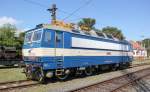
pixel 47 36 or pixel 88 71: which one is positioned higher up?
pixel 47 36

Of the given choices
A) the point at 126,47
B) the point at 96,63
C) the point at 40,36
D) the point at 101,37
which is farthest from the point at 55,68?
the point at 126,47

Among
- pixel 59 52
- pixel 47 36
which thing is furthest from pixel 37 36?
pixel 59 52

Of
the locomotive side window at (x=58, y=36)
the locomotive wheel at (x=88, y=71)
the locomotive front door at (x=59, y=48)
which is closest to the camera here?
the locomotive front door at (x=59, y=48)

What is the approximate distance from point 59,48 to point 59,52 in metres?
0.25

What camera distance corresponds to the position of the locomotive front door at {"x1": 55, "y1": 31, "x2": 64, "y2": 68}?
15.9 m

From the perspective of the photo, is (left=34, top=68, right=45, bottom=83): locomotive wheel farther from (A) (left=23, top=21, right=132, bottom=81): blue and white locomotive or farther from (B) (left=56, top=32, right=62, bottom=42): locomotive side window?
(B) (left=56, top=32, right=62, bottom=42): locomotive side window

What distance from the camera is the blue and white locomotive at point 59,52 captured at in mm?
15234

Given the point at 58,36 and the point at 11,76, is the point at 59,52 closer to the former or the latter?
the point at 58,36

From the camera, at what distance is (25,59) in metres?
16.8

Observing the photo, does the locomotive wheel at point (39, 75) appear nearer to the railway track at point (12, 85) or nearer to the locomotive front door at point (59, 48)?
the railway track at point (12, 85)

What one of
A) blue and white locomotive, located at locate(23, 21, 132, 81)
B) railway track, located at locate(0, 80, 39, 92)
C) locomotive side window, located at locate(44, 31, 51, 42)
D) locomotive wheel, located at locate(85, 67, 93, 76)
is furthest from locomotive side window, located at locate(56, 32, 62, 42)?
locomotive wheel, located at locate(85, 67, 93, 76)

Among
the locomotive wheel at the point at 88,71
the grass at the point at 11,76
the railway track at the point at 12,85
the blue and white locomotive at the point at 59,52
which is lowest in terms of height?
the railway track at the point at 12,85

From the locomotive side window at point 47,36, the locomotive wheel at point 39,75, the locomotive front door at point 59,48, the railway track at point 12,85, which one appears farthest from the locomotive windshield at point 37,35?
the railway track at point 12,85

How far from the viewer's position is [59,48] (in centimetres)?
1606
